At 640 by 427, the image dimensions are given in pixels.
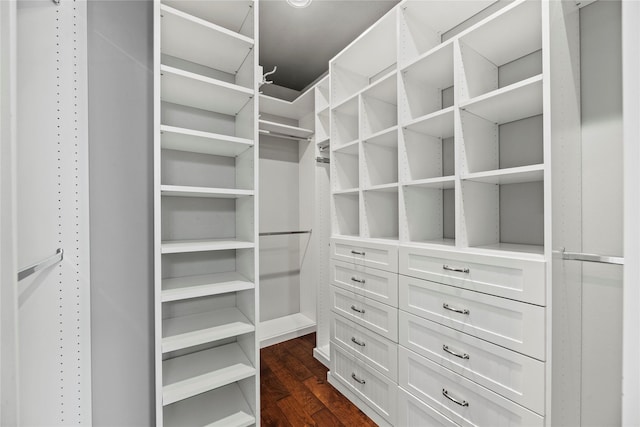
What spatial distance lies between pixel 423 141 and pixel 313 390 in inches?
74.2

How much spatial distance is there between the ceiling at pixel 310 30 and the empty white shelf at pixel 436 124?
1110 millimetres

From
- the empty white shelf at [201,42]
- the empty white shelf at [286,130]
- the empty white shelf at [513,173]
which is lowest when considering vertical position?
the empty white shelf at [513,173]

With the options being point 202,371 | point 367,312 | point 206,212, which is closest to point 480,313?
point 367,312

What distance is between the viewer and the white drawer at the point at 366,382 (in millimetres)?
1604

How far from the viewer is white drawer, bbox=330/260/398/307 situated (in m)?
1.61

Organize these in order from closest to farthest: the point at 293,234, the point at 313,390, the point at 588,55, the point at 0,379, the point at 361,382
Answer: the point at 0,379 < the point at 588,55 < the point at 361,382 < the point at 313,390 < the point at 293,234

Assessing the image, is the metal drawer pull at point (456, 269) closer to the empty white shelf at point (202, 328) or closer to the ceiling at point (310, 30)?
the empty white shelf at point (202, 328)

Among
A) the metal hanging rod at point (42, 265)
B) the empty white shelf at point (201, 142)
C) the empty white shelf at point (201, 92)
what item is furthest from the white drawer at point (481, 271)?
the metal hanging rod at point (42, 265)

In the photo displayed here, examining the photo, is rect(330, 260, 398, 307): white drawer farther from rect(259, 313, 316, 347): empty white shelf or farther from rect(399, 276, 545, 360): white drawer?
rect(259, 313, 316, 347): empty white shelf

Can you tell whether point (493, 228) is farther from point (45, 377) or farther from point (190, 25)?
point (45, 377)

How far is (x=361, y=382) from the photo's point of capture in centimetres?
180

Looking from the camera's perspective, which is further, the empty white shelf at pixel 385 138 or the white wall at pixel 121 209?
the empty white shelf at pixel 385 138

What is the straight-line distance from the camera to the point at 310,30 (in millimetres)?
2295

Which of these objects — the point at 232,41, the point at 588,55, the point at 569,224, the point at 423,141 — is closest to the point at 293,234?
the point at 423,141
